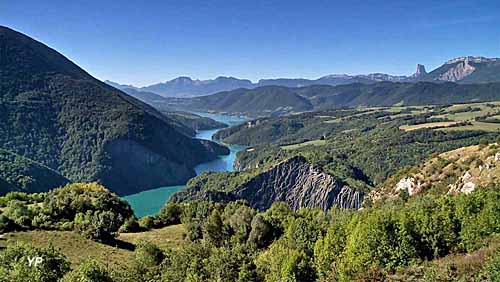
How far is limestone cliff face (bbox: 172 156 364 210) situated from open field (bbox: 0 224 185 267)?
59266mm

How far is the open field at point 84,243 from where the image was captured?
1368 inches

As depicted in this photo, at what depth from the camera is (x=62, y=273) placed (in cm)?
2473

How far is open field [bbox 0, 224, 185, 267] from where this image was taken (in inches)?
1368

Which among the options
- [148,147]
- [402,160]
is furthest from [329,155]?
[148,147]

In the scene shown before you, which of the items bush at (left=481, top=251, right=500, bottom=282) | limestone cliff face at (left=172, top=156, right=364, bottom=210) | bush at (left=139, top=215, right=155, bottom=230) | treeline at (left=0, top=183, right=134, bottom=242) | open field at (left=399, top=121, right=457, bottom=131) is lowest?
limestone cliff face at (left=172, top=156, right=364, bottom=210)

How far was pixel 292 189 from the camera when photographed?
365 ft

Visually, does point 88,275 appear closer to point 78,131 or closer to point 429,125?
point 78,131

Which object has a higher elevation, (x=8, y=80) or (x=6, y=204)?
(x=8, y=80)

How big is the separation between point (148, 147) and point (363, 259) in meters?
162

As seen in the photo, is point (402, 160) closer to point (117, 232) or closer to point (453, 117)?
point (453, 117)

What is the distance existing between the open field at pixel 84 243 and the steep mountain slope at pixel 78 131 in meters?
116

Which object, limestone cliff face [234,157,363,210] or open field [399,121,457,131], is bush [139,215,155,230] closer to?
limestone cliff face [234,157,363,210]

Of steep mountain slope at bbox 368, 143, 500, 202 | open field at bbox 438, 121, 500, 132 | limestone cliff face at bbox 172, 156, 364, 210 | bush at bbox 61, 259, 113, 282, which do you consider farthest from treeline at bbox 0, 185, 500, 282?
open field at bbox 438, 121, 500, 132

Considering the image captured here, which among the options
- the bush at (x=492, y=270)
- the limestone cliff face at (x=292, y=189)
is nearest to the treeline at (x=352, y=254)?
the bush at (x=492, y=270)
